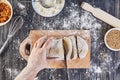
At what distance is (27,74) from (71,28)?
0.56 ft

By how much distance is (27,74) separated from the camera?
3.89ft

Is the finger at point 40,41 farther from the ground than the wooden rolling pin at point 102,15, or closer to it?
closer to it

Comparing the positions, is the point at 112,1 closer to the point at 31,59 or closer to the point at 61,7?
the point at 61,7

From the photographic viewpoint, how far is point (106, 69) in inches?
47.8

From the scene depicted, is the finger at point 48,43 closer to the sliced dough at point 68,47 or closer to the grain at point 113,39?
the sliced dough at point 68,47

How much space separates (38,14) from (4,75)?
0.62ft

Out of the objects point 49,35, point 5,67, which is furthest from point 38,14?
point 5,67

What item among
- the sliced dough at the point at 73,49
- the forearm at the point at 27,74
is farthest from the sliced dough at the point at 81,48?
the forearm at the point at 27,74

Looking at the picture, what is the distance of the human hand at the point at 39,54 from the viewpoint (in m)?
1.19

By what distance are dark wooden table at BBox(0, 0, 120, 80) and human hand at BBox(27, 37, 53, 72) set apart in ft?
0.07

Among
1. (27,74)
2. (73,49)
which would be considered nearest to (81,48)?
(73,49)

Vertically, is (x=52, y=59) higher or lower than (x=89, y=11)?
lower

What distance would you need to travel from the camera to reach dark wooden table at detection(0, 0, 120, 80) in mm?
1210

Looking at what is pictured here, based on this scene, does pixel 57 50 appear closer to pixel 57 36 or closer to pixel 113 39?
pixel 57 36
